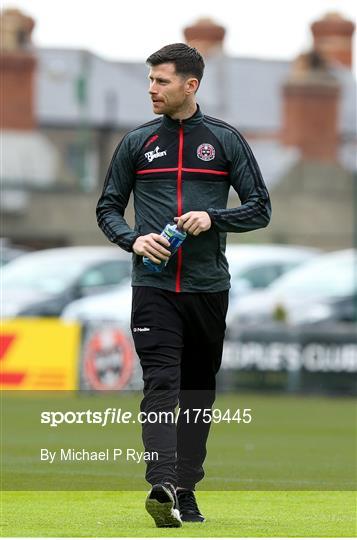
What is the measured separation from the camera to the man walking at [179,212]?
7.99 m

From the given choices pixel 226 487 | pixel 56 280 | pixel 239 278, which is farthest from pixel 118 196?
pixel 239 278

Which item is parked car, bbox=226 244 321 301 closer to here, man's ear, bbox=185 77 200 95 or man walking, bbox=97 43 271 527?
man walking, bbox=97 43 271 527

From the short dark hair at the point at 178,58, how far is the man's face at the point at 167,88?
2 centimetres

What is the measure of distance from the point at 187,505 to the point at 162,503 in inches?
23.2

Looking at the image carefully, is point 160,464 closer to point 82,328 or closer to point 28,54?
point 82,328

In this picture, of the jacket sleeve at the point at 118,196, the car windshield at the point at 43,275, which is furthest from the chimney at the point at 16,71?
the jacket sleeve at the point at 118,196

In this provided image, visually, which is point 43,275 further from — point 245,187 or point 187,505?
point 245,187

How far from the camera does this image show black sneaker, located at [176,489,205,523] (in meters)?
8.17

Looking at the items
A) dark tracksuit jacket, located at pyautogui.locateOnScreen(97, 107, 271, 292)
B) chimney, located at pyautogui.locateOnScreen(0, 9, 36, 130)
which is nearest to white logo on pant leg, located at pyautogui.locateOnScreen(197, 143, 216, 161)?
dark tracksuit jacket, located at pyautogui.locateOnScreen(97, 107, 271, 292)

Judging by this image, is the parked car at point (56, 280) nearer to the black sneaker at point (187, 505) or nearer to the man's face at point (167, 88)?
the black sneaker at point (187, 505)

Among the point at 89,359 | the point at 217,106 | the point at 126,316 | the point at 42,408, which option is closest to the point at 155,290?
the point at 42,408

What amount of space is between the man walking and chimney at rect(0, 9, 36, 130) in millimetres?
31828

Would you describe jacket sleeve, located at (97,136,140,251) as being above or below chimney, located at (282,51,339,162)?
above

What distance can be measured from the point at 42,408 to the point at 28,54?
82.1 feet
